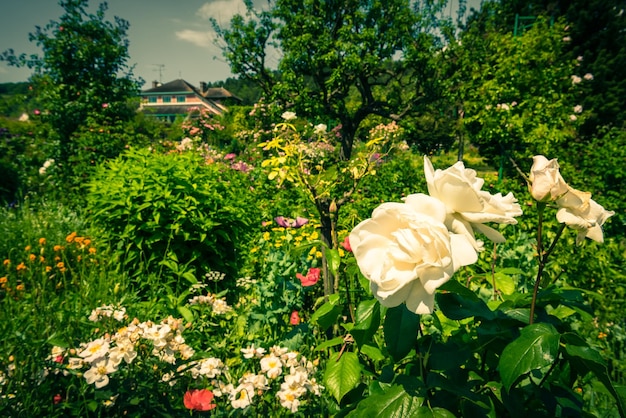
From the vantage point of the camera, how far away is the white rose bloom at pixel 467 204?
0.69 meters

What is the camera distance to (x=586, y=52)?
1477 centimetres

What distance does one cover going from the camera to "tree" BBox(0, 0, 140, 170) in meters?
6.73

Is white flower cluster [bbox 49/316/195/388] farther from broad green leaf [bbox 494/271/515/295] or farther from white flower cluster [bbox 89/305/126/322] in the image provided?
broad green leaf [bbox 494/271/515/295]

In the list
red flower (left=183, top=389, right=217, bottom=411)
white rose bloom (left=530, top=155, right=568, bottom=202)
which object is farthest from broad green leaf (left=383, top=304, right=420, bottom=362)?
red flower (left=183, top=389, right=217, bottom=411)

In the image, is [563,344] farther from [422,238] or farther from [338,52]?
[338,52]

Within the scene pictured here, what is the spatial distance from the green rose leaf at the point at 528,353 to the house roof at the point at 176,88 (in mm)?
71425

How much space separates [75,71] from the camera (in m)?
6.89

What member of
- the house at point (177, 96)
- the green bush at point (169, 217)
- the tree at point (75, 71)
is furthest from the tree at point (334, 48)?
the house at point (177, 96)

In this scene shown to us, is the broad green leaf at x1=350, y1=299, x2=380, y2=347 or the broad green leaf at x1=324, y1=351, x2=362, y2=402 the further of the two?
the broad green leaf at x1=324, y1=351, x2=362, y2=402

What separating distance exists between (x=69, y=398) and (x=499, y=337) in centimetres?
160

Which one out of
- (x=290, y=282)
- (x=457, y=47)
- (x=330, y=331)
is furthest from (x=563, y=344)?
(x=457, y=47)

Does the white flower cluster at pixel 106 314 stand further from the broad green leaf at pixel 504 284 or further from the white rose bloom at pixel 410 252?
the broad green leaf at pixel 504 284

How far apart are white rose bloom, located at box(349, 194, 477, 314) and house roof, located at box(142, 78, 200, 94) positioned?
2807 inches

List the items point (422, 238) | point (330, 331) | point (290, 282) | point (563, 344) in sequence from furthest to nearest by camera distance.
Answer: point (290, 282) < point (330, 331) < point (563, 344) < point (422, 238)
